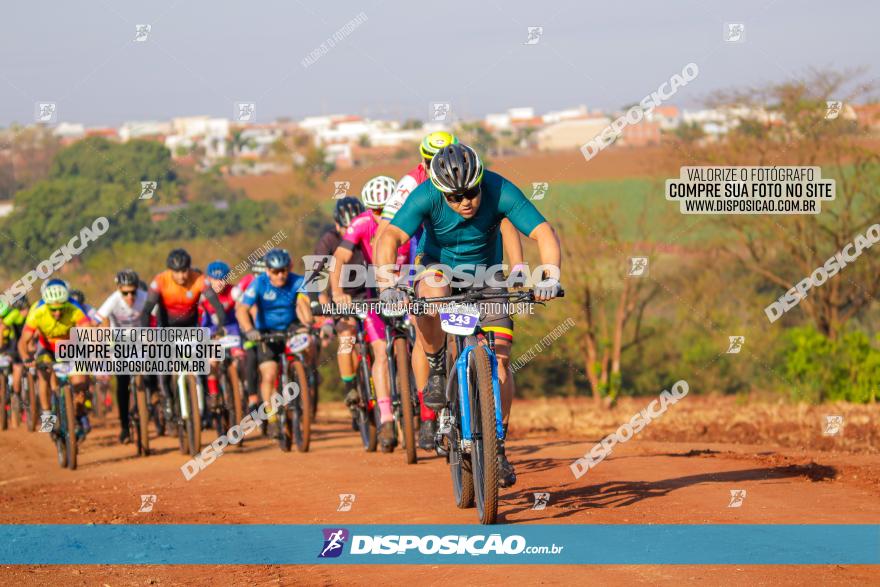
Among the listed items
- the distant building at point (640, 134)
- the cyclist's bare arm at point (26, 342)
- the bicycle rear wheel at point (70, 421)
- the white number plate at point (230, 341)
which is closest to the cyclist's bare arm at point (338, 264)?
the white number plate at point (230, 341)

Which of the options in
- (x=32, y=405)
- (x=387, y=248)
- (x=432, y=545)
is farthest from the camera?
(x=32, y=405)

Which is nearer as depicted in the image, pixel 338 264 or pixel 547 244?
pixel 547 244

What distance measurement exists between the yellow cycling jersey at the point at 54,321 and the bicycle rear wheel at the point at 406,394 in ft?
18.0

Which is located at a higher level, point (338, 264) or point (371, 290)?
point (338, 264)

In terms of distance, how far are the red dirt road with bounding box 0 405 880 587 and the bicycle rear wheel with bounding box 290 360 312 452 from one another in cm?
21

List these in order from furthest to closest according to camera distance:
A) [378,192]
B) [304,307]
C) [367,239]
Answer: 1. [304,307]
2. [367,239]
3. [378,192]

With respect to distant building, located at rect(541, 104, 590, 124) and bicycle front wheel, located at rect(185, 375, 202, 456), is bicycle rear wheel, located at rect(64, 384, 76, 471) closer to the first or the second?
bicycle front wheel, located at rect(185, 375, 202, 456)

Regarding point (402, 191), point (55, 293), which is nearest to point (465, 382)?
point (402, 191)

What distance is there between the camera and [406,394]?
470 inches

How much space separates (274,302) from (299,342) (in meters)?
0.90

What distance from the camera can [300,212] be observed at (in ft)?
225

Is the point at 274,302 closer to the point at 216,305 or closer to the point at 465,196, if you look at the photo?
the point at 216,305

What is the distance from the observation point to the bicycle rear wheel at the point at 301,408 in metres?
14.0

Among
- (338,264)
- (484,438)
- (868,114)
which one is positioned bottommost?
(484,438)
